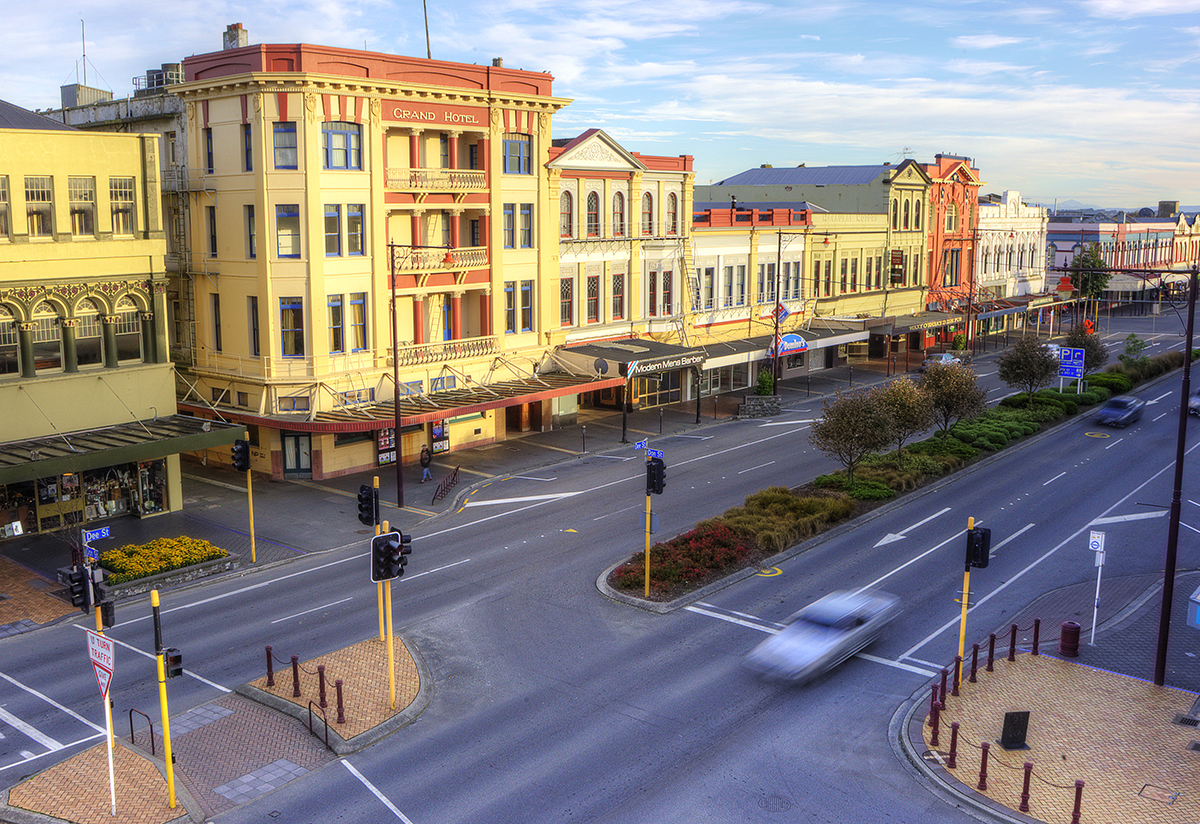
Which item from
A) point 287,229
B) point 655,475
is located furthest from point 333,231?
point 655,475

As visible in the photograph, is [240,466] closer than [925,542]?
Yes

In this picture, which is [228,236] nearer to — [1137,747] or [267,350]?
[267,350]

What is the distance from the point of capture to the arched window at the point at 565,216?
165ft

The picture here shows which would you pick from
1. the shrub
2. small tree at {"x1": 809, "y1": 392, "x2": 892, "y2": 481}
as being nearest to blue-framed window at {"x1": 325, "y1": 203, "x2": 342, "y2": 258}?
the shrub

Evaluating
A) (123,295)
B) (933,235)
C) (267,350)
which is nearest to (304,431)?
(267,350)

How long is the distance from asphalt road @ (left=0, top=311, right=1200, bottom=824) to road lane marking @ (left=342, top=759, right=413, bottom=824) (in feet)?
0.18

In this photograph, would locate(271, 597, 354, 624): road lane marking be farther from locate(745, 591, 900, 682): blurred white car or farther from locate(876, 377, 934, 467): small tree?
locate(876, 377, 934, 467): small tree

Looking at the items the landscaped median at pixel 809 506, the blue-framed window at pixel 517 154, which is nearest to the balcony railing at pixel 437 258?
the blue-framed window at pixel 517 154

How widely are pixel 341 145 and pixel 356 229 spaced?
327cm

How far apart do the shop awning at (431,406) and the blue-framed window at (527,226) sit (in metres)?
6.26

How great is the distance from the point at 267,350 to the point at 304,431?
3551 millimetres

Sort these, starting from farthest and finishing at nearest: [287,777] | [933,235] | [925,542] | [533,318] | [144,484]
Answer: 1. [933,235]
2. [533,318]
3. [144,484]
4. [925,542]
5. [287,777]

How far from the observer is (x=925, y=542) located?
3222 centimetres

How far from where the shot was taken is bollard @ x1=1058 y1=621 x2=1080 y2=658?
2294 cm
